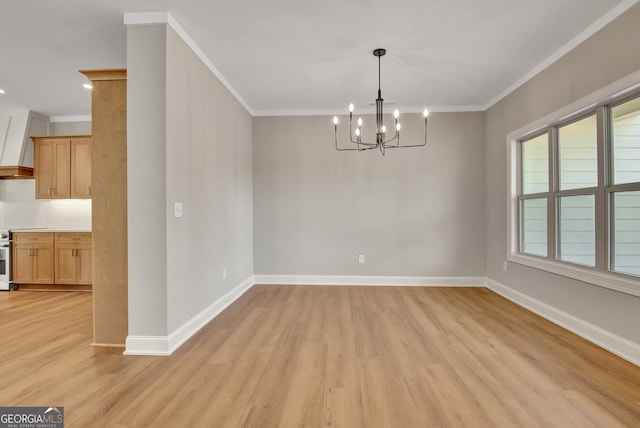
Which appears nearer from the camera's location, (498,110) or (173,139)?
(173,139)

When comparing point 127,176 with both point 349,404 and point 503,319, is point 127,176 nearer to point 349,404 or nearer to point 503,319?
point 349,404

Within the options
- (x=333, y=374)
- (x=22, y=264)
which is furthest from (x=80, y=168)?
(x=333, y=374)

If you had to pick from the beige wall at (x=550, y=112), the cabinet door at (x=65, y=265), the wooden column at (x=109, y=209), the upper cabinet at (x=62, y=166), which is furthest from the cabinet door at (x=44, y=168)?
the beige wall at (x=550, y=112)

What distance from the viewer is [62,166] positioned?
5098 millimetres

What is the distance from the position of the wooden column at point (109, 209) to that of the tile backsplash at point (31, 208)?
3417mm

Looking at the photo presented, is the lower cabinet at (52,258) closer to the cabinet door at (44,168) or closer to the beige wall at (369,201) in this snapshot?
the cabinet door at (44,168)

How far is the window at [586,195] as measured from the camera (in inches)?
101

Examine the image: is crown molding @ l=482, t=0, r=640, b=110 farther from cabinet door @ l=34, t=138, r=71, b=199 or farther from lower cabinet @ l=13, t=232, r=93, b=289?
cabinet door @ l=34, t=138, r=71, b=199

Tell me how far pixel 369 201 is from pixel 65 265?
471cm

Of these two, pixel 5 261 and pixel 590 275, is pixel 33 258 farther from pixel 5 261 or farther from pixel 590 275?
pixel 590 275

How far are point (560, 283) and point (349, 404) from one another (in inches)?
105

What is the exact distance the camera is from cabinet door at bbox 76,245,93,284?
4.76 m

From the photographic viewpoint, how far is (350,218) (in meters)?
5.07

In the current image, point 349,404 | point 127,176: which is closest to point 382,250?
point 349,404
